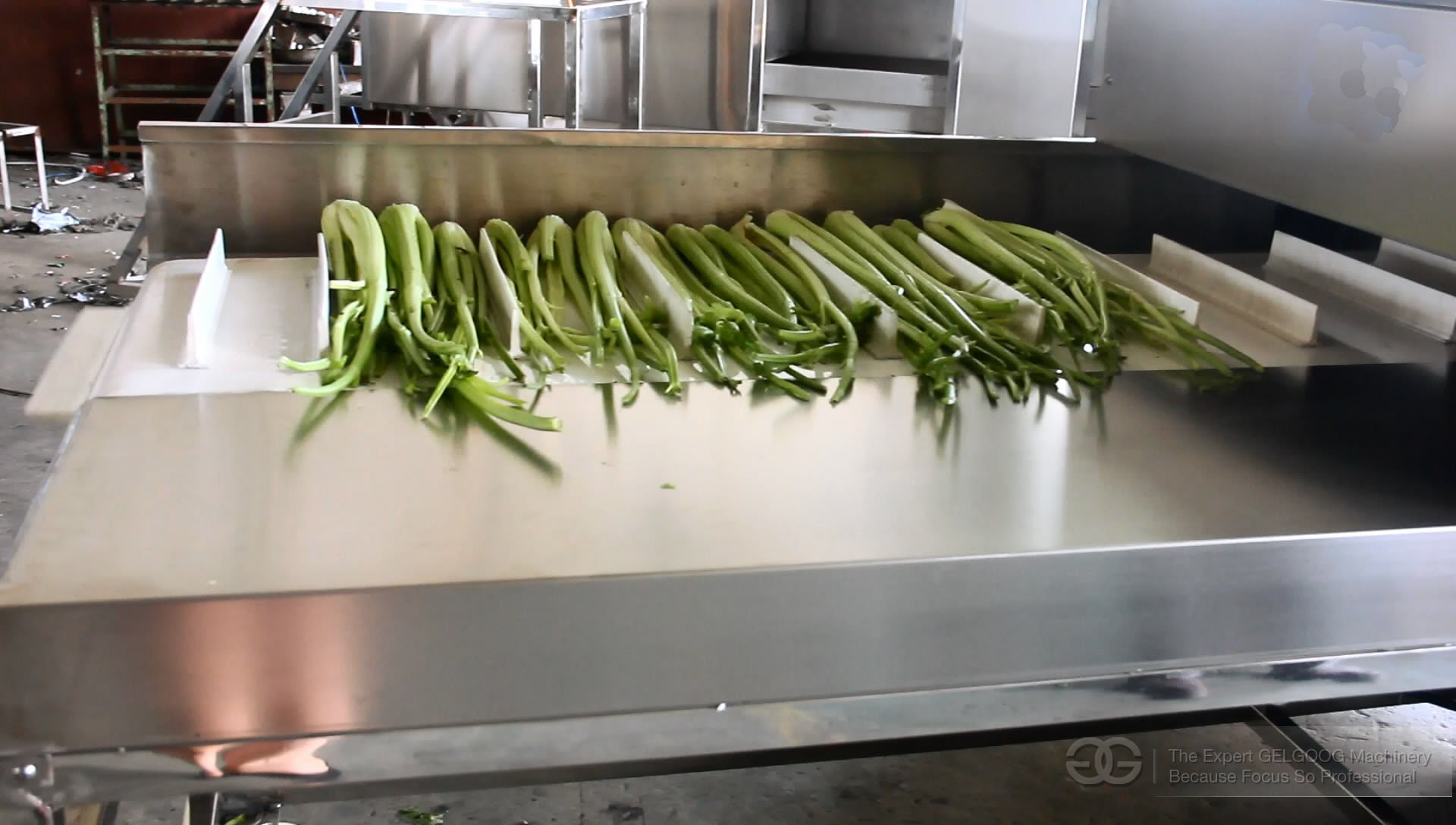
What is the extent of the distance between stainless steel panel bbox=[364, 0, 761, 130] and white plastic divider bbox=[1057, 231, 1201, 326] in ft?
7.94

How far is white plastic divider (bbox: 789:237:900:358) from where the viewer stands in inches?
60.7

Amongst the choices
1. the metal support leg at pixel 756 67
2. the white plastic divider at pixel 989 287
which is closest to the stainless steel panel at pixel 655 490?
the white plastic divider at pixel 989 287

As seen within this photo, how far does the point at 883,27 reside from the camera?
4.58m

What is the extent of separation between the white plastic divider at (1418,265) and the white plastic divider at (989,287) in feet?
1.96

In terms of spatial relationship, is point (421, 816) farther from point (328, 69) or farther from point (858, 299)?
point (328, 69)

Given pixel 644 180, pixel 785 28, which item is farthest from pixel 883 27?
pixel 644 180

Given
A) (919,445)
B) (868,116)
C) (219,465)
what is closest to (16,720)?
(219,465)

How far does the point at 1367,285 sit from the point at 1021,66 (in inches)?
92.0

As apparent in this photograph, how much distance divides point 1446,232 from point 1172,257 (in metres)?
0.66

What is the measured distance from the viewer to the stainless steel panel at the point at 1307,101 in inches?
51.9

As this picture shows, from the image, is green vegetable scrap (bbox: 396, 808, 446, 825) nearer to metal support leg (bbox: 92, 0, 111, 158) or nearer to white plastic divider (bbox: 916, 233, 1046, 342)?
white plastic divider (bbox: 916, 233, 1046, 342)

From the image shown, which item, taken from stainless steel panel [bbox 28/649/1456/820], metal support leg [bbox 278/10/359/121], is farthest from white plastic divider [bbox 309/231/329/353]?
metal support leg [bbox 278/10/359/121]

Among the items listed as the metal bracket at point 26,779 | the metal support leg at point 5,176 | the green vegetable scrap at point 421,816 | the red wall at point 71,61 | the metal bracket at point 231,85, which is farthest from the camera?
the red wall at point 71,61

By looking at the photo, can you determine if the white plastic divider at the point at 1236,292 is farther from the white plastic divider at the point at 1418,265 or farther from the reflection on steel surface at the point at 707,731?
the reflection on steel surface at the point at 707,731
